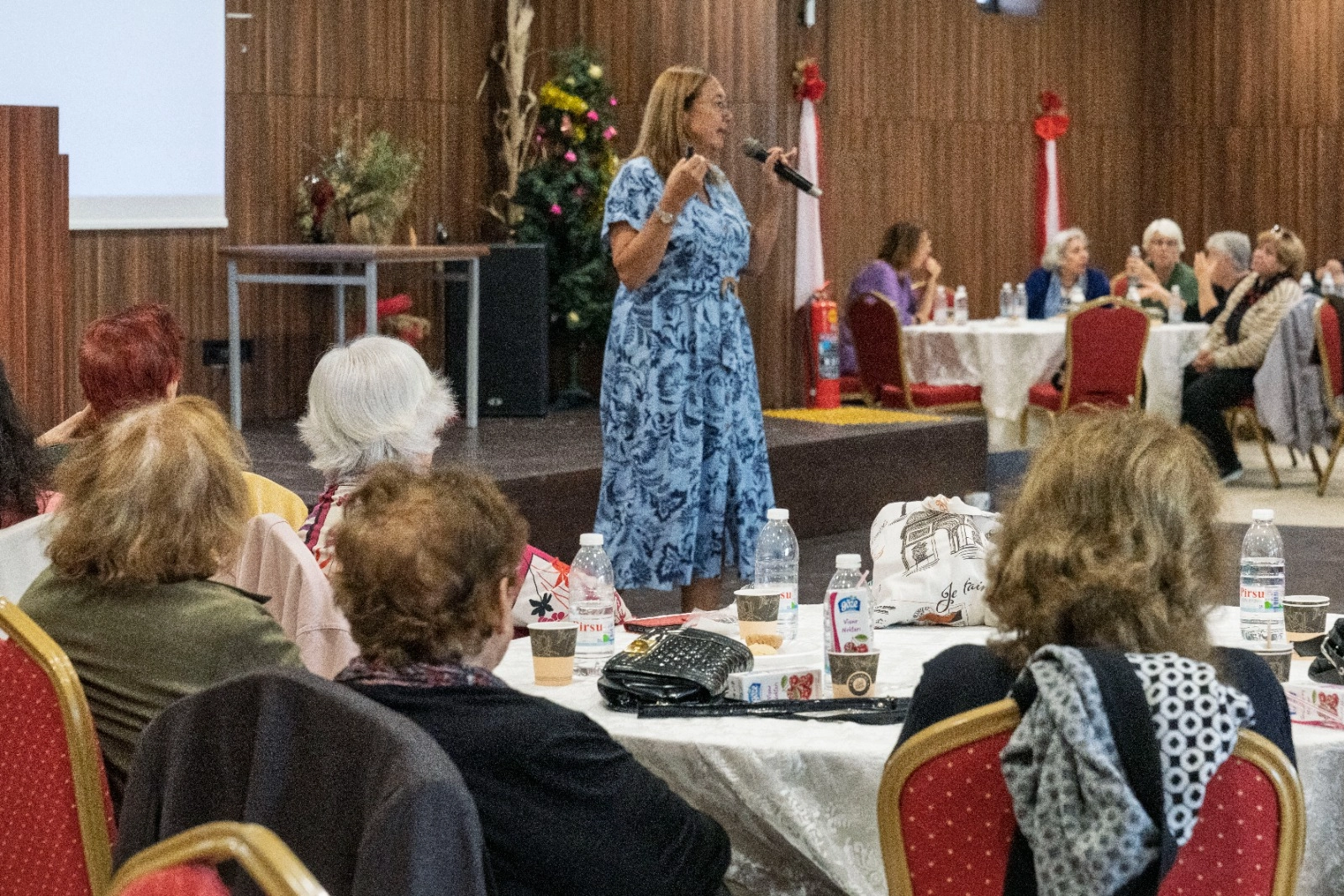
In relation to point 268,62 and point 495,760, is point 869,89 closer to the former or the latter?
point 268,62

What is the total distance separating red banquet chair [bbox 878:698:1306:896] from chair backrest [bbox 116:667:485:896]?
419 millimetres

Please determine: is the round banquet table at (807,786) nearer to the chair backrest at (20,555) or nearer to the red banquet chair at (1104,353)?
the chair backrest at (20,555)

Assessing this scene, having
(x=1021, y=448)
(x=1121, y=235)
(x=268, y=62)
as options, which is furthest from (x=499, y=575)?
(x=1121, y=235)

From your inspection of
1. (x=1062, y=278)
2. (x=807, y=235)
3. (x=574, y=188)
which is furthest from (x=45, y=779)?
(x=1062, y=278)

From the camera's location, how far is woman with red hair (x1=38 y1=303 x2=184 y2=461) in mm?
3557

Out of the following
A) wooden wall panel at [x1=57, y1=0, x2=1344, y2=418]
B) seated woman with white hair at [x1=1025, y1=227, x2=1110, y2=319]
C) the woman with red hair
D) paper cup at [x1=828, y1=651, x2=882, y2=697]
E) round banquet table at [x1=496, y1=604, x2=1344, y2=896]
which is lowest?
round banquet table at [x1=496, y1=604, x2=1344, y2=896]

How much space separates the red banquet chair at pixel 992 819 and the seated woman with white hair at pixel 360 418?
1.41 meters

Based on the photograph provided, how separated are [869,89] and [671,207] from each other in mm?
6797

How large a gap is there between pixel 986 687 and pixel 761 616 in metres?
0.94

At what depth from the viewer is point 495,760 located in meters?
1.78

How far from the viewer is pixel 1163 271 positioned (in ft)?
33.5

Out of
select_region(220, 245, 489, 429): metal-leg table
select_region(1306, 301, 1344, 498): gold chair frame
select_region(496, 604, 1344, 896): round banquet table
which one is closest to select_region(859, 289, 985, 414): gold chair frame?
select_region(1306, 301, 1344, 498): gold chair frame

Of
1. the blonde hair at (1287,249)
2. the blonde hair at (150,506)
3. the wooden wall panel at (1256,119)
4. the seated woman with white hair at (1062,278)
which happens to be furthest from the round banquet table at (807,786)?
the wooden wall panel at (1256,119)

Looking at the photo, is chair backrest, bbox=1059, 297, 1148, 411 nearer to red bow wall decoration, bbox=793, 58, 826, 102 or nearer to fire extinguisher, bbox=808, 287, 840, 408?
fire extinguisher, bbox=808, 287, 840, 408
